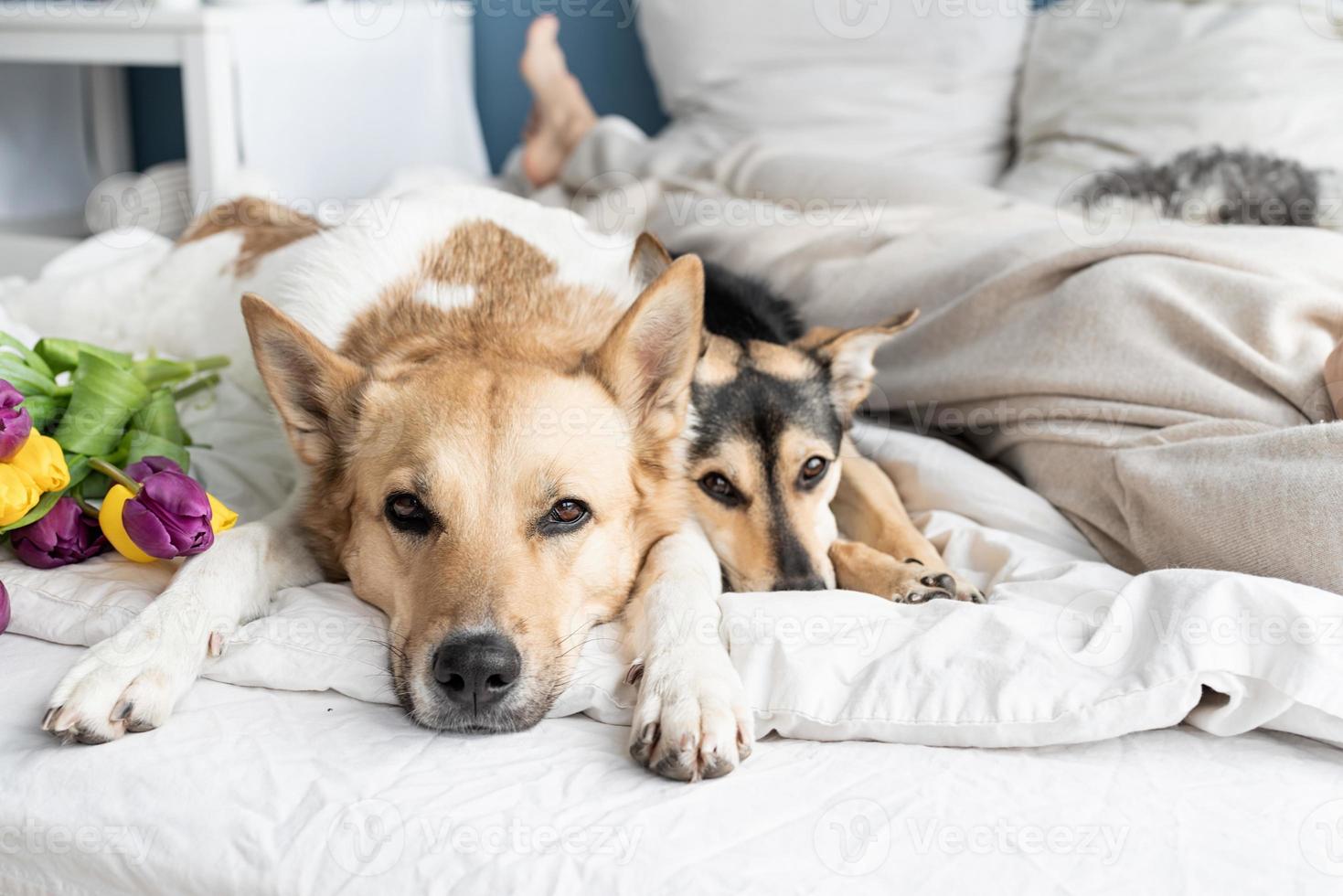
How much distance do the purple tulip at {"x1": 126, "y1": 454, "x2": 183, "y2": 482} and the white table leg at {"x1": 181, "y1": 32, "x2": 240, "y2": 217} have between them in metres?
1.99

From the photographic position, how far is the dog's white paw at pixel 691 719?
1.26m

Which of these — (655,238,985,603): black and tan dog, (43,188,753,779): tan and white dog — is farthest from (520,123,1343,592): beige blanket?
(43,188,753,779): tan and white dog

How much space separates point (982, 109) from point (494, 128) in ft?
7.46

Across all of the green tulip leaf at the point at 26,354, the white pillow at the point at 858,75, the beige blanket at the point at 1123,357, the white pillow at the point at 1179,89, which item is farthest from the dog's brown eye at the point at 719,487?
the white pillow at the point at 858,75

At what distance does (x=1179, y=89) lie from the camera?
315 cm

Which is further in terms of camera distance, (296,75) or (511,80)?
(511,80)

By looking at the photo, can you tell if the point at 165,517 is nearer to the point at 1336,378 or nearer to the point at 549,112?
the point at 1336,378

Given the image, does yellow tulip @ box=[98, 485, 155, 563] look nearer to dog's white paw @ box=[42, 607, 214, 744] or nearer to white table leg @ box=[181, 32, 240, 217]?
dog's white paw @ box=[42, 607, 214, 744]

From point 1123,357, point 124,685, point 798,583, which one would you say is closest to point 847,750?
point 798,583

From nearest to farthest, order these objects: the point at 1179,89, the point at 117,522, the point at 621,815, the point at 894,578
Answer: the point at 621,815 < the point at 117,522 < the point at 894,578 < the point at 1179,89

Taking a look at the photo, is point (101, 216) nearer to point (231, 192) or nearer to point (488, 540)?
point (231, 192)

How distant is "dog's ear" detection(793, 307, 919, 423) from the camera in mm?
1984

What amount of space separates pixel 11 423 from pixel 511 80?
12.4ft

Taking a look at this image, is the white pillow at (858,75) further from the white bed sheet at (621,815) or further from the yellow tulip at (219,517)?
the white bed sheet at (621,815)
